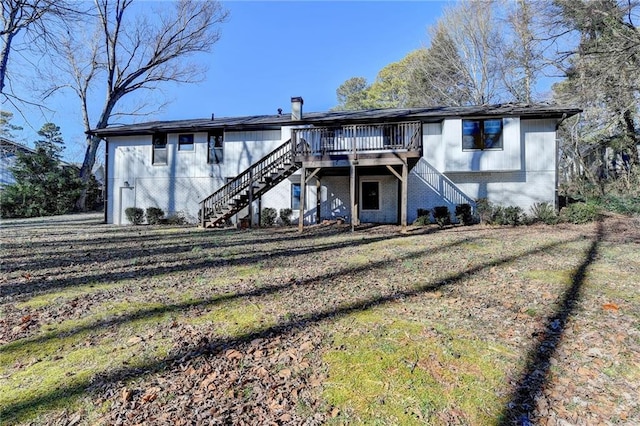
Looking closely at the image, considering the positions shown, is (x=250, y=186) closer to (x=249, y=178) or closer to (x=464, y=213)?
(x=249, y=178)

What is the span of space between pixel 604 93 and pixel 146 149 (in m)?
20.5

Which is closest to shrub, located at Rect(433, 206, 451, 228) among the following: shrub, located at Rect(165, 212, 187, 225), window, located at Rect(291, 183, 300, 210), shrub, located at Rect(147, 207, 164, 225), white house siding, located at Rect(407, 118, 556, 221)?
white house siding, located at Rect(407, 118, 556, 221)

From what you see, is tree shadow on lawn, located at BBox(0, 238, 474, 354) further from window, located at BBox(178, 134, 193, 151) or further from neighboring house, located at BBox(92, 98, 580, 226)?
window, located at BBox(178, 134, 193, 151)

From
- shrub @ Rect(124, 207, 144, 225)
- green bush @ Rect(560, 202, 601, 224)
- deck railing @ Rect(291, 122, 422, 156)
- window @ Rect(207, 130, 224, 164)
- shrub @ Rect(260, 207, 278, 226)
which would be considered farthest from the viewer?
window @ Rect(207, 130, 224, 164)

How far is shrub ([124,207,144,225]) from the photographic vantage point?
15.7 meters

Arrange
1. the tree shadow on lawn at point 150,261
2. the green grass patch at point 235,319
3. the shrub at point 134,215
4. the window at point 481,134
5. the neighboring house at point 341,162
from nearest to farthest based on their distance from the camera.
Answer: the green grass patch at point 235,319
the tree shadow on lawn at point 150,261
the neighboring house at point 341,162
the window at point 481,134
the shrub at point 134,215

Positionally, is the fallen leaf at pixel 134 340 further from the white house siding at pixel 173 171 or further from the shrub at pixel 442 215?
the white house siding at pixel 173 171

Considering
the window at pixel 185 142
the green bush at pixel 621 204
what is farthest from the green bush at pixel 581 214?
the window at pixel 185 142

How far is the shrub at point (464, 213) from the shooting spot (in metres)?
13.3

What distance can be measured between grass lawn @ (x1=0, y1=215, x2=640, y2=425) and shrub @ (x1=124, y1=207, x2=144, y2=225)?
9169mm

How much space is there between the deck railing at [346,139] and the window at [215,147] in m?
4.69

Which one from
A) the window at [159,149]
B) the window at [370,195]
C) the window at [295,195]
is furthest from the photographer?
the window at [159,149]

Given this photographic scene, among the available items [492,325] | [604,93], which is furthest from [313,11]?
[492,325]

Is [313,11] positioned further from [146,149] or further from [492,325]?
[492,325]
